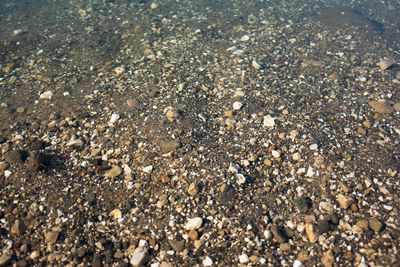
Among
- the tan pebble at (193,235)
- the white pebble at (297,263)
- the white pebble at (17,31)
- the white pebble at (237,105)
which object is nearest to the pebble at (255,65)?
the white pebble at (237,105)

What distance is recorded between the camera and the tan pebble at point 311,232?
293cm

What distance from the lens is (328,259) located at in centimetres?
279

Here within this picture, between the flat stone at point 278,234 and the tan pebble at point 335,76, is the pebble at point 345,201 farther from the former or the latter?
the tan pebble at point 335,76

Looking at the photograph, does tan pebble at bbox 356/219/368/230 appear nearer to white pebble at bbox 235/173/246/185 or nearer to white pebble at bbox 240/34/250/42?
white pebble at bbox 235/173/246/185

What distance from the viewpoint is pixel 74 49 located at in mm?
5699

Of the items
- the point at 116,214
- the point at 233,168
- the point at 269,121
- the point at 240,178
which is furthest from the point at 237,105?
the point at 116,214

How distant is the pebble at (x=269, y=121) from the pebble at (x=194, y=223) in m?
1.66

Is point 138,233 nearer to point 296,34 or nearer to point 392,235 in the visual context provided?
point 392,235

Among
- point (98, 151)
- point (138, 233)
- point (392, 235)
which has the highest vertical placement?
point (98, 151)

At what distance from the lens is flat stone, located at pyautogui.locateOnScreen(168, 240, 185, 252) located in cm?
289

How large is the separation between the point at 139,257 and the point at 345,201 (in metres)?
2.21

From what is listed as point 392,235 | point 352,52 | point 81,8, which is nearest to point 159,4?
point 81,8

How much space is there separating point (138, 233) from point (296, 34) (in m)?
5.08

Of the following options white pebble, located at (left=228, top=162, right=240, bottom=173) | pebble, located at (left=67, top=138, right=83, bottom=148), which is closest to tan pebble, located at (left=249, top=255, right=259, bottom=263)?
white pebble, located at (left=228, top=162, right=240, bottom=173)
